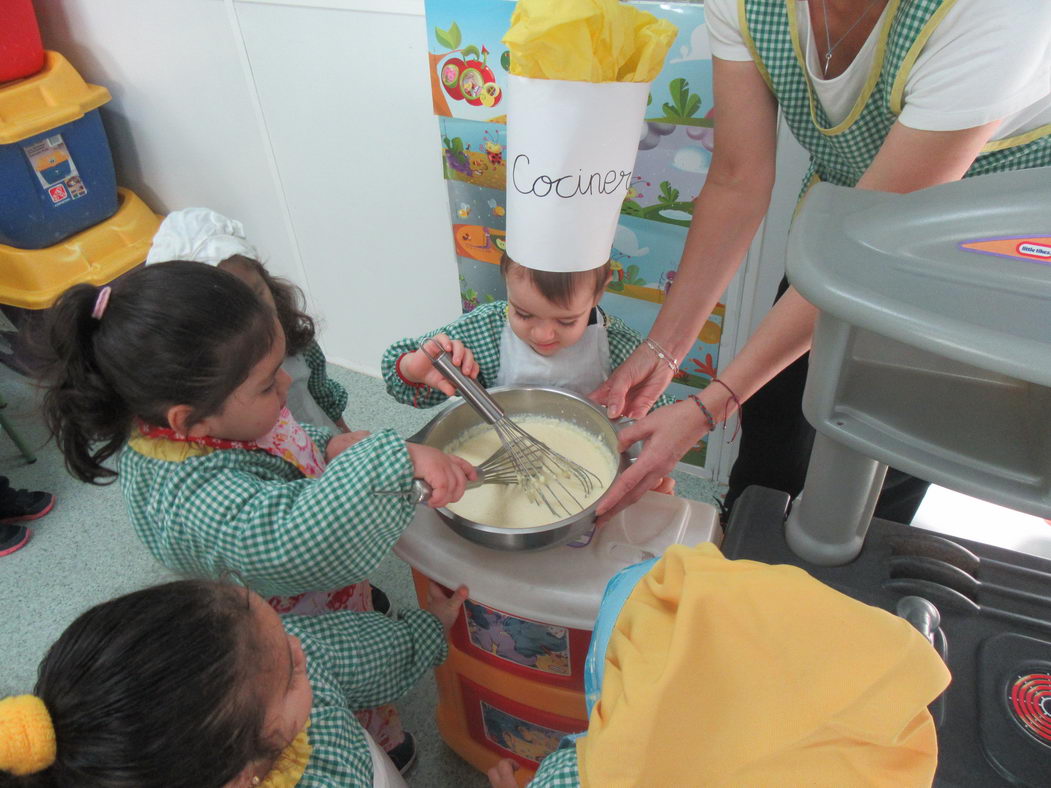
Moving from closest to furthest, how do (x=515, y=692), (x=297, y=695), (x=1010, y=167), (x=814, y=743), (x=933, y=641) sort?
(x=814, y=743), (x=933, y=641), (x=297, y=695), (x=1010, y=167), (x=515, y=692)

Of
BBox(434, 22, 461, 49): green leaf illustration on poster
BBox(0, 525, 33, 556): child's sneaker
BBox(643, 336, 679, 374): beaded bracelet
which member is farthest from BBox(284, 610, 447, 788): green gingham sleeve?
BBox(0, 525, 33, 556): child's sneaker

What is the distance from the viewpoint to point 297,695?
2.29ft

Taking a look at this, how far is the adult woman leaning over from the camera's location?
728 millimetres

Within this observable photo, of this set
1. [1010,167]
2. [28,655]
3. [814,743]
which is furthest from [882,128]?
[28,655]

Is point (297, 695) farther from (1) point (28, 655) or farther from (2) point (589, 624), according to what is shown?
(1) point (28, 655)

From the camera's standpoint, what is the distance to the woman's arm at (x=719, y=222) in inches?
40.4

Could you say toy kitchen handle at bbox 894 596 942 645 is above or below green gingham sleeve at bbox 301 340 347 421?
above

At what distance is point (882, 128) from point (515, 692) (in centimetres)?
88

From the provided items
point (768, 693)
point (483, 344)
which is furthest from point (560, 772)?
point (483, 344)

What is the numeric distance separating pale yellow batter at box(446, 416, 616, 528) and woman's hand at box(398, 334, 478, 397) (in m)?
0.10

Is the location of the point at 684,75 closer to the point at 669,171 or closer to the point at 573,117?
the point at 669,171

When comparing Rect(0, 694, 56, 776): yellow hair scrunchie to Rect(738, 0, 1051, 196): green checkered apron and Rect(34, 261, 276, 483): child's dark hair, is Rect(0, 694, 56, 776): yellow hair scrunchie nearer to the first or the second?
Rect(34, 261, 276, 483): child's dark hair

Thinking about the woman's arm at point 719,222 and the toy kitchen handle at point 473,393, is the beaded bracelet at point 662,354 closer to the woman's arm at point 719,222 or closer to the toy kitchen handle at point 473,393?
the woman's arm at point 719,222

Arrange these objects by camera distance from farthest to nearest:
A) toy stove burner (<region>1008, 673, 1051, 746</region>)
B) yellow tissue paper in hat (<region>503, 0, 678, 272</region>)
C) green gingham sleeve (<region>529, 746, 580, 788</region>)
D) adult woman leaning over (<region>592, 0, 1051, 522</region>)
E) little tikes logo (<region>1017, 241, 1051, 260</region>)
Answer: yellow tissue paper in hat (<region>503, 0, 678, 272</region>)
adult woman leaning over (<region>592, 0, 1051, 522</region>)
green gingham sleeve (<region>529, 746, 580, 788</region>)
toy stove burner (<region>1008, 673, 1051, 746</region>)
little tikes logo (<region>1017, 241, 1051, 260</region>)
